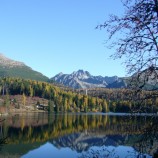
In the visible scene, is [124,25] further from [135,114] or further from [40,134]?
[40,134]

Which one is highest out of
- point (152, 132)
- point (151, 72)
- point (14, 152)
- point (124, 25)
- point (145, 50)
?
point (124, 25)

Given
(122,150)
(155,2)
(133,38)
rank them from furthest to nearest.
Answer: (122,150)
(133,38)
(155,2)

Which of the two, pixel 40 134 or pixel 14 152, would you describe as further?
pixel 40 134

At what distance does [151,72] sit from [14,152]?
4994 centimetres

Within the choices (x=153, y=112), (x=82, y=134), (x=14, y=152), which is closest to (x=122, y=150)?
(x=14, y=152)

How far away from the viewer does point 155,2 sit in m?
8.85

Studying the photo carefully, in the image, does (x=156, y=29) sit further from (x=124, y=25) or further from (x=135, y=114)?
(x=135, y=114)

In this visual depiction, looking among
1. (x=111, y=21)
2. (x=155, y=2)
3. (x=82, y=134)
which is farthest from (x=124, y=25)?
(x=82, y=134)

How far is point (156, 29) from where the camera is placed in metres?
9.05

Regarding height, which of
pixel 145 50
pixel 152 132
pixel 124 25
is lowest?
pixel 152 132

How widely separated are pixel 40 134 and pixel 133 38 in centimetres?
7296

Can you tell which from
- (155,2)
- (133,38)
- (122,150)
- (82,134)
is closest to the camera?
(155,2)

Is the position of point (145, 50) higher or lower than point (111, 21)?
lower

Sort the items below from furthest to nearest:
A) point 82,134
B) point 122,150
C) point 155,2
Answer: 1. point 82,134
2. point 122,150
3. point 155,2
